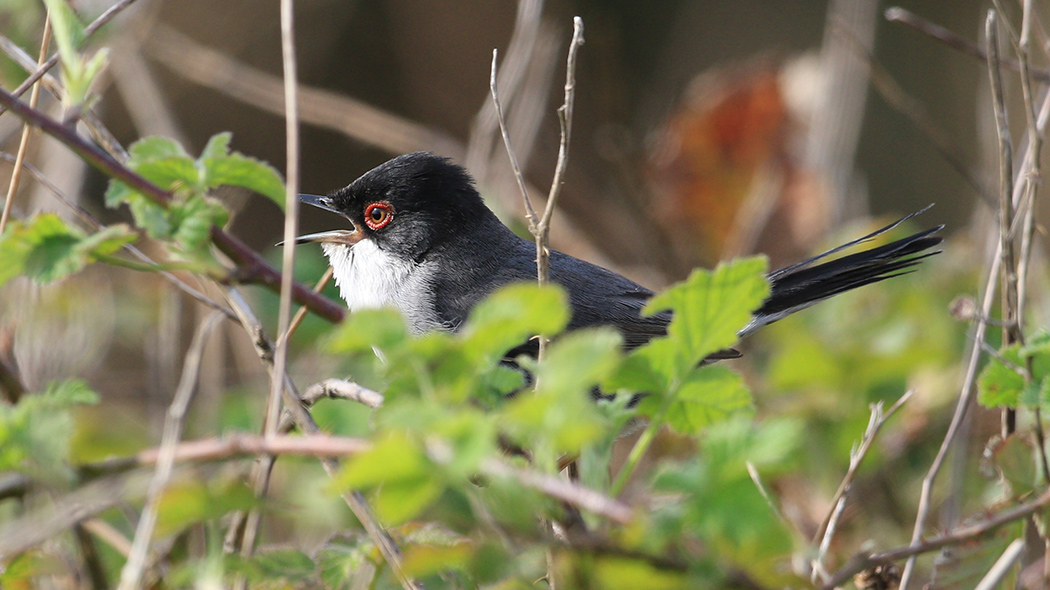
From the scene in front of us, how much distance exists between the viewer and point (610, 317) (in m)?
3.11

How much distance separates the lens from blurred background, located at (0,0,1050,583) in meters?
3.21

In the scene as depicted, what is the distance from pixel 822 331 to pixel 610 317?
3.23ft

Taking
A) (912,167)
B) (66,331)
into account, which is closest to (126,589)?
(66,331)

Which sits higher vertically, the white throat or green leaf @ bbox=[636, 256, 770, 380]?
the white throat

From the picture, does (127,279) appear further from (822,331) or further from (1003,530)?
(1003,530)

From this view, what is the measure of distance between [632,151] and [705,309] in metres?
3.91

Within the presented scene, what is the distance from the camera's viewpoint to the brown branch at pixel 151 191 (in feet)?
3.83

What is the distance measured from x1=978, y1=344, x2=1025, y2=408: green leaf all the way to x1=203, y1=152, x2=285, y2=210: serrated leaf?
4.02 ft

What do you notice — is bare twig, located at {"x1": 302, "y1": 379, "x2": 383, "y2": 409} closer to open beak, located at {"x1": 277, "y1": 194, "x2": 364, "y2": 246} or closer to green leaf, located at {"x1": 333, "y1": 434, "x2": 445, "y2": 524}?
green leaf, located at {"x1": 333, "y1": 434, "x2": 445, "y2": 524}

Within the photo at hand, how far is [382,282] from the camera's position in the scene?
3221 millimetres

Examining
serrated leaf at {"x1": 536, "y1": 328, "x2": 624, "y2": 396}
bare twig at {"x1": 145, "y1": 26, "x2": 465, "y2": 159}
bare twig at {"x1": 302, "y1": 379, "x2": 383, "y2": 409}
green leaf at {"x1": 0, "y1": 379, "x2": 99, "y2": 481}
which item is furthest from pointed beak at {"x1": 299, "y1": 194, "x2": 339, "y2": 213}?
serrated leaf at {"x1": 536, "y1": 328, "x2": 624, "y2": 396}

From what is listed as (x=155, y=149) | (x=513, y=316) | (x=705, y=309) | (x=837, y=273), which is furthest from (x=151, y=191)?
(x=837, y=273)

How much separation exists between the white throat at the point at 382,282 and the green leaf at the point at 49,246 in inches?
74.4

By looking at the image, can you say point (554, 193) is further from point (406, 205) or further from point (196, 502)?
point (406, 205)
